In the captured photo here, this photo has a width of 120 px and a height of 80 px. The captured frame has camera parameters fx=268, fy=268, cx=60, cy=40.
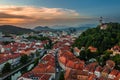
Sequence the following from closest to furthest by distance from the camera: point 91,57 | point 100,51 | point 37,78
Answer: point 37,78
point 91,57
point 100,51

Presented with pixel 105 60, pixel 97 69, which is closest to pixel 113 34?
pixel 105 60

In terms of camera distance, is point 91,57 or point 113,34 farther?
point 113,34

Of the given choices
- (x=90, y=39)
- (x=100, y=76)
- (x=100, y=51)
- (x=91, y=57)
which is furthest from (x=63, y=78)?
(x=90, y=39)

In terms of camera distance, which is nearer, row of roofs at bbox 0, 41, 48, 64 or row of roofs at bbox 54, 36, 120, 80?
row of roofs at bbox 54, 36, 120, 80

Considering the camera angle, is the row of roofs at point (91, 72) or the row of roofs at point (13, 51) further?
the row of roofs at point (13, 51)

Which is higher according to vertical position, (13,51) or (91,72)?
(91,72)

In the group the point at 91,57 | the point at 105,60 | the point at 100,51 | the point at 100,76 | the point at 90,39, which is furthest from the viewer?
the point at 90,39

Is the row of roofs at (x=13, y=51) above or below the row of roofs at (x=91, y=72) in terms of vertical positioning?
below

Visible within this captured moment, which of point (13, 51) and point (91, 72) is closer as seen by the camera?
point (91, 72)

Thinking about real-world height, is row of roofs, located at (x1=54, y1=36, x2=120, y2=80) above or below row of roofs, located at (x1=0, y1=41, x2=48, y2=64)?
above

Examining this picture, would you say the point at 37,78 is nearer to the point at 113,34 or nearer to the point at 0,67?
the point at 0,67
